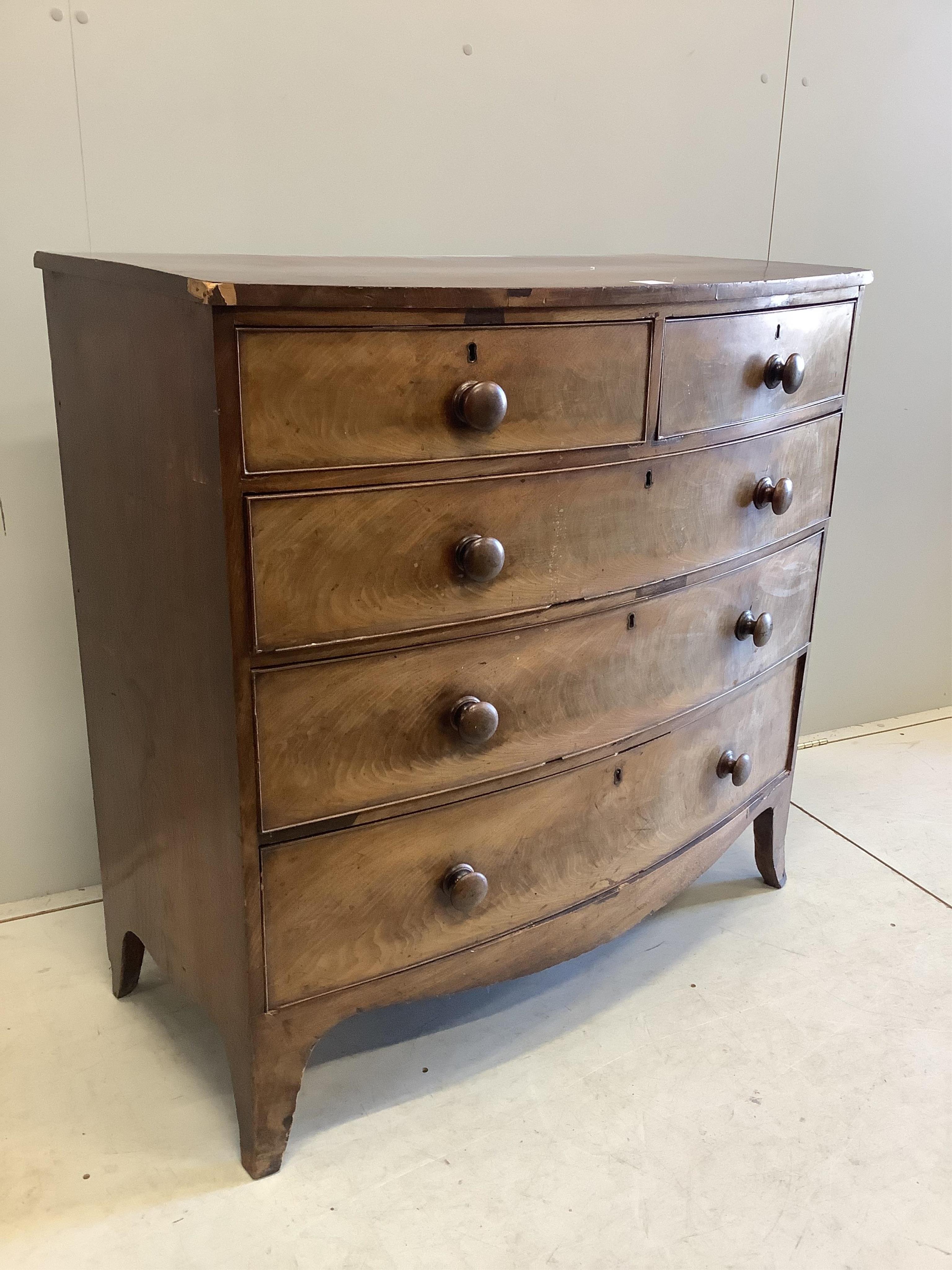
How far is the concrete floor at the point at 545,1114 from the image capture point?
1.23 meters

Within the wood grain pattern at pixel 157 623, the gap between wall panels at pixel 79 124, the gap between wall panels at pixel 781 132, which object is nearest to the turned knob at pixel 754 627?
the wood grain pattern at pixel 157 623

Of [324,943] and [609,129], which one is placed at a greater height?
[609,129]

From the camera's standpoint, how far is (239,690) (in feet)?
3.57

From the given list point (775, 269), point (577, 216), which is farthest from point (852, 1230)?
point (577, 216)

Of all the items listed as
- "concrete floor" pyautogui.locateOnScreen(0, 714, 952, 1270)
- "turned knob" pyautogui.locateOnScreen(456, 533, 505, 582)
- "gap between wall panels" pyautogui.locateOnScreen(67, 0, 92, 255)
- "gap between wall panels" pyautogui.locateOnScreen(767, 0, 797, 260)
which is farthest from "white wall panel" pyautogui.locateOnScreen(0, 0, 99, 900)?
"gap between wall panels" pyautogui.locateOnScreen(767, 0, 797, 260)

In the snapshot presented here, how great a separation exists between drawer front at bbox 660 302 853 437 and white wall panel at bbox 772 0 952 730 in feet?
2.15

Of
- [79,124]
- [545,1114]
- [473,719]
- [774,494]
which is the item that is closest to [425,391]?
[473,719]

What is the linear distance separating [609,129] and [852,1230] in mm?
1687

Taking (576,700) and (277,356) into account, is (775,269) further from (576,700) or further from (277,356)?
(277,356)

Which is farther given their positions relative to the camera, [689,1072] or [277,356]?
[689,1072]

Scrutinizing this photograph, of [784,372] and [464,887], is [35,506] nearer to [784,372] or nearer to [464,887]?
[464,887]

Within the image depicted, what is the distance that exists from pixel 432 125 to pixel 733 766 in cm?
110

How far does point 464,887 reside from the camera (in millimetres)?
1275

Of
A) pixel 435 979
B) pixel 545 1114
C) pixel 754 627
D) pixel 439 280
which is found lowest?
pixel 545 1114
